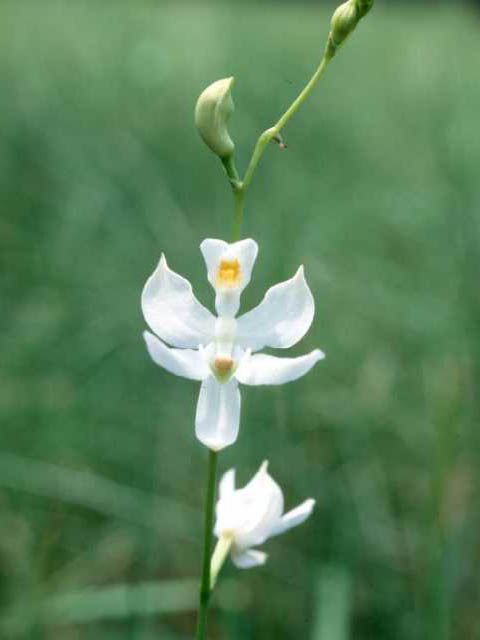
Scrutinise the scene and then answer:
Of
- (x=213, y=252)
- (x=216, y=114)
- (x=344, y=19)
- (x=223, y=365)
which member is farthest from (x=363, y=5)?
(x=223, y=365)

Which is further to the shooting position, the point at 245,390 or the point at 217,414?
the point at 245,390

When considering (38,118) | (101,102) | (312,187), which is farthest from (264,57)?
(312,187)

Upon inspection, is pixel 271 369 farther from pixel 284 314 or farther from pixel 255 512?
pixel 255 512

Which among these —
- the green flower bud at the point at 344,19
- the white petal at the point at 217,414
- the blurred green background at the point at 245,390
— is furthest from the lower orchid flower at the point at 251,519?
the green flower bud at the point at 344,19

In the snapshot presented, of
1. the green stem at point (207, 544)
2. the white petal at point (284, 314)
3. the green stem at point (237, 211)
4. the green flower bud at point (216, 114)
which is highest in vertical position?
the green flower bud at point (216, 114)

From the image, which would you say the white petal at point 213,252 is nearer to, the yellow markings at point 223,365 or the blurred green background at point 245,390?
the yellow markings at point 223,365

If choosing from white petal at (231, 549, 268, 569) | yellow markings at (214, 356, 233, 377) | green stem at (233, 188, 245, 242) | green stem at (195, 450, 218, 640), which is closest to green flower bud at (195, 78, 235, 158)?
green stem at (233, 188, 245, 242)
